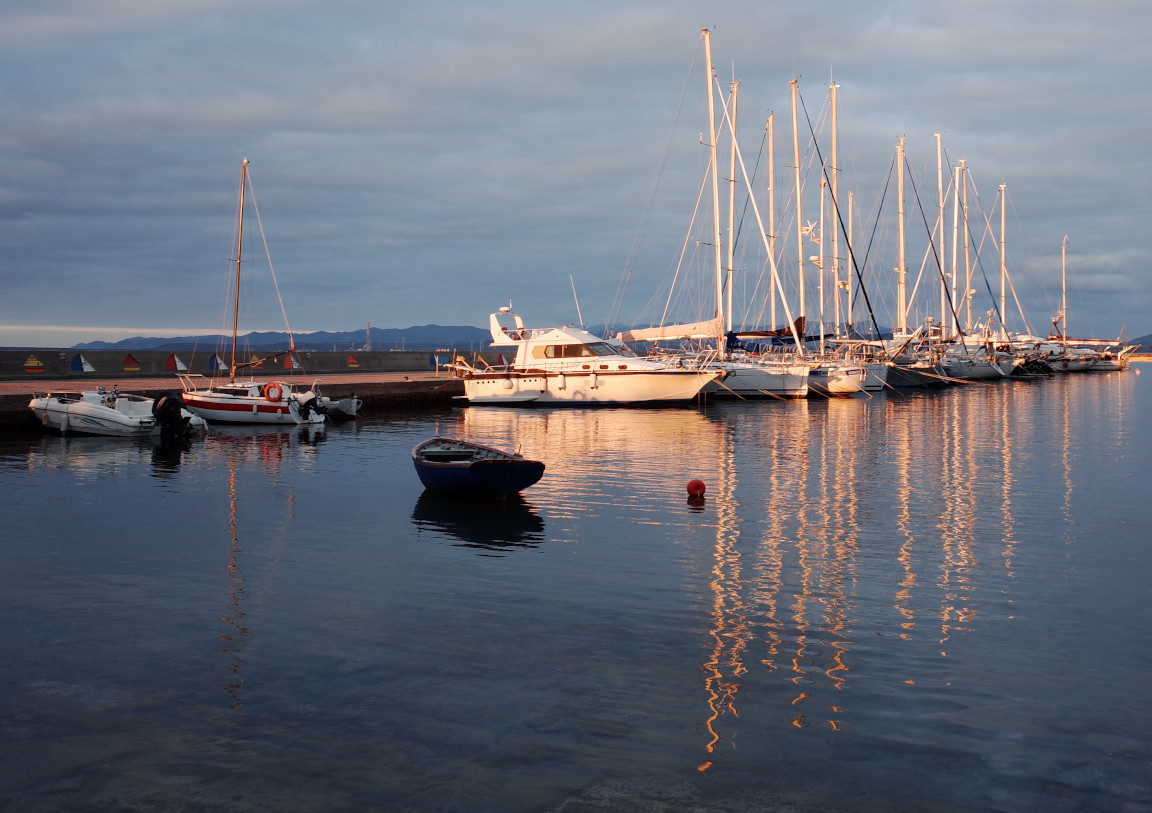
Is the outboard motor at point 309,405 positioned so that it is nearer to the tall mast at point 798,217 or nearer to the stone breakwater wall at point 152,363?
the stone breakwater wall at point 152,363

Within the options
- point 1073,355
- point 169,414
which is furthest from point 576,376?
point 1073,355

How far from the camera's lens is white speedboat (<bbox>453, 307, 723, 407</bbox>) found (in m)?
47.7

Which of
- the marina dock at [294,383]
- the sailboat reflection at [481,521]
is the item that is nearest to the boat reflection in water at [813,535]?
the sailboat reflection at [481,521]

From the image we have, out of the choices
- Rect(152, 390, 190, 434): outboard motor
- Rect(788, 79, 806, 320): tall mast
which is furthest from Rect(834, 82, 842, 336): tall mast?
Rect(152, 390, 190, 434): outboard motor

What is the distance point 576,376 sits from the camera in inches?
1911

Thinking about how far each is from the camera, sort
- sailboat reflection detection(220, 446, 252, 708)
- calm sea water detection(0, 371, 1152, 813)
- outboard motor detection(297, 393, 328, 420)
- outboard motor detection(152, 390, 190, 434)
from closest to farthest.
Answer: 1. calm sea water detection(0, 371, 1152, 813)
2. sailboat reflection detection(220, 446, 252, 708)
3. outboard motor detection(152, 390, 190, 434)
4. outboard motor detection(297, 393, 328, 420)

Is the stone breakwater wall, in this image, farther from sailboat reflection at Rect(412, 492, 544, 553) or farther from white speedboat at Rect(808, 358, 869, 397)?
sailboat reflection at Rect(412, 492, 544, 553)

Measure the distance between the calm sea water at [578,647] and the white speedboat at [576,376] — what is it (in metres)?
23.6

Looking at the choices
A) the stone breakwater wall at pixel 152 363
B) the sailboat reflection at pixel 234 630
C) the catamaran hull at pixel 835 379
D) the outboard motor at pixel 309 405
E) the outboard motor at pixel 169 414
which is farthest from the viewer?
the catamaran hull at pixel 835 379

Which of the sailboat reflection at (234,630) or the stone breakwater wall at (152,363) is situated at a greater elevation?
the stone breakwater wall at (152,363)

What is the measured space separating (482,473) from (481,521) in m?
1.90

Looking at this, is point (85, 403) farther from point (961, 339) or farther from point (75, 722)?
point (961, 339)

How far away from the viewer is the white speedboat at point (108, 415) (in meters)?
34.9

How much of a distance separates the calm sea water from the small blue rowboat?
63 centimetres
